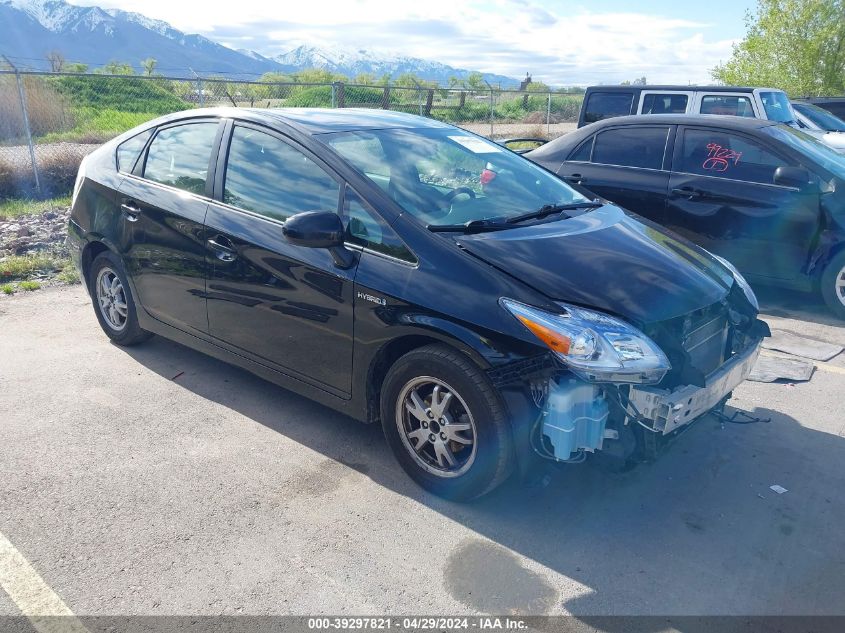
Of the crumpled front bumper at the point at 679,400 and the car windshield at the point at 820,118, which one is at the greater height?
the car windshield at the point at 820,118

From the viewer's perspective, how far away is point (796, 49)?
22.2 m

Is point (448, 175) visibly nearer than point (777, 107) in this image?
Yes

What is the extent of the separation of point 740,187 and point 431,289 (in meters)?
4.39

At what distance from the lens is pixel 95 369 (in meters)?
5.02

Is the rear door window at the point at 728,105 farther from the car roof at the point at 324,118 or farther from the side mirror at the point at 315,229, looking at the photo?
the side mirror at the point at 315,229

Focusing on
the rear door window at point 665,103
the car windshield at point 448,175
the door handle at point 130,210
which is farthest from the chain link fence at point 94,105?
the car windshield at point 448,175

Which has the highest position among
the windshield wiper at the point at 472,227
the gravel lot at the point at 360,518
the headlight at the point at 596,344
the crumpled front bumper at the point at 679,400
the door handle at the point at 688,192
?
the windshield wiper at the point at 472,227

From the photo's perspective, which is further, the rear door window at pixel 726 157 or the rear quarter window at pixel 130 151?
the rear door window at pixel 726 157

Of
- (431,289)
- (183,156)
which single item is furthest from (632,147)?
(431,289)

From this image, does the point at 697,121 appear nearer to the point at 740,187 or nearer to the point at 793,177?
the point at 740,187

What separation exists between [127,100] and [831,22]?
20404mm

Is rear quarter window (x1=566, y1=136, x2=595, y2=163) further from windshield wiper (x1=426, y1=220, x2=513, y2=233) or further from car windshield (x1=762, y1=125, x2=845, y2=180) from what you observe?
windshield wiper (x1=426, y1=220, x2=513, y2=233)

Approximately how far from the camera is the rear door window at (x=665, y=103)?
1119 cm

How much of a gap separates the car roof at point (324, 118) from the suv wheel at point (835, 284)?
364cm
